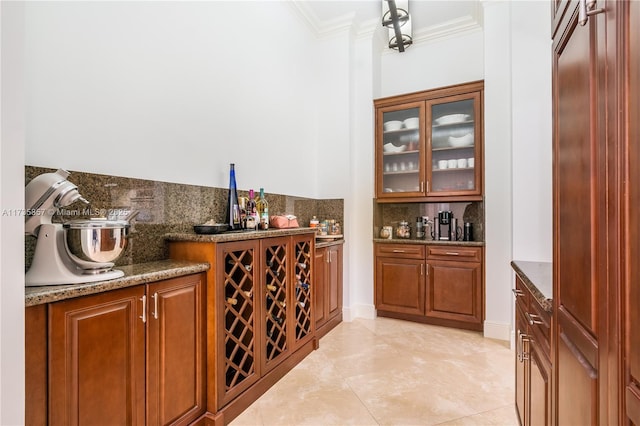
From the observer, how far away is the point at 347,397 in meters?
2.05

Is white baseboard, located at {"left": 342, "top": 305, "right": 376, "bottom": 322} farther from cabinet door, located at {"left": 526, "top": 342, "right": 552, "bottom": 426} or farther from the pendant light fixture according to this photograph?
the pendant light fixture

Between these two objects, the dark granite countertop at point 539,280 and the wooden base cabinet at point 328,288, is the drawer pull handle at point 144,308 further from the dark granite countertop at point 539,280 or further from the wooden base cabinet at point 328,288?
the wooden base cabinet at point 328,288

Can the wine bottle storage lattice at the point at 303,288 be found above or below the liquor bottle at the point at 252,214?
below

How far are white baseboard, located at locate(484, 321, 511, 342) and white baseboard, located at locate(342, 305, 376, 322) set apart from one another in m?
1.14

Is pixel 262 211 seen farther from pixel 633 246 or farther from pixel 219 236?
pixel 633 246

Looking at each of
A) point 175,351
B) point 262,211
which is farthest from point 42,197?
point 262,211

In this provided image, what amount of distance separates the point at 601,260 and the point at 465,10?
Result: 12.1ft

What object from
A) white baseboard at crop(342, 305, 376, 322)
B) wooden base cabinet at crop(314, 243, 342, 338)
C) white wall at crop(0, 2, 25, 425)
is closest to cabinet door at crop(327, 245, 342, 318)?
wooden base cabinet at crop(314, 243, 342, 338)

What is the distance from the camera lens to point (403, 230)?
12.5 ft

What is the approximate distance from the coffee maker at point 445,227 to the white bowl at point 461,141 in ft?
2.50

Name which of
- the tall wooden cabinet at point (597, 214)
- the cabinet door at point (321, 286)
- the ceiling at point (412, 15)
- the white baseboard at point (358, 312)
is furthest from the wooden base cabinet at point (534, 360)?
the ceiling at point (412, 15)

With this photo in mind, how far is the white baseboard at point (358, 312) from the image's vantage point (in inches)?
140

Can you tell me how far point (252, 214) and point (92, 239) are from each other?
52.0 inches

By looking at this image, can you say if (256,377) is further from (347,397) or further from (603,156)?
(603,156)
